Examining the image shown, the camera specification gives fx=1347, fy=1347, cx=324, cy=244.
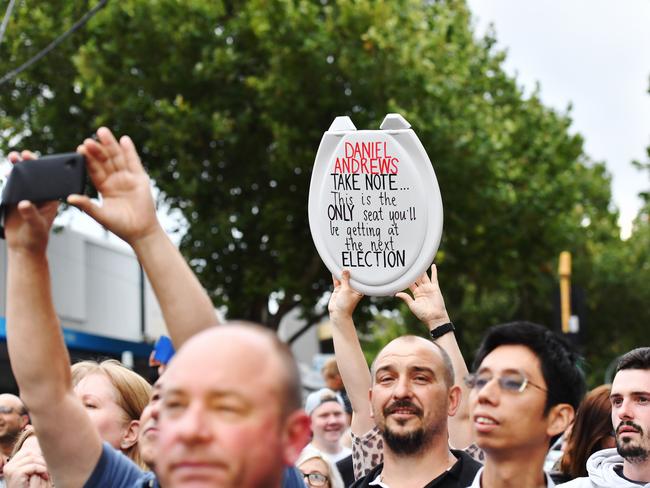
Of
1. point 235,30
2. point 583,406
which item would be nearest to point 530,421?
point 583,406

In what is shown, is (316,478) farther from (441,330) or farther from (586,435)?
(586,435)

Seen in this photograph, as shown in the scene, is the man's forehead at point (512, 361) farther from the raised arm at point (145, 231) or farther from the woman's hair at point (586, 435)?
the woman's hair at point (586, 435)

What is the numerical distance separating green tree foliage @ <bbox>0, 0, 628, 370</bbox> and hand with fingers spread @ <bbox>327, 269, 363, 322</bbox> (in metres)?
14.7

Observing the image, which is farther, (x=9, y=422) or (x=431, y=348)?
(x=9, y=422)

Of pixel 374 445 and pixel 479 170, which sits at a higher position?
pixel 479 170

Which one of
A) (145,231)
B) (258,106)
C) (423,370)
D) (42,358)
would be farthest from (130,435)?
(258,106)

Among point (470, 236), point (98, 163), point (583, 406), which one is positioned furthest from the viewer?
point (470, 236)

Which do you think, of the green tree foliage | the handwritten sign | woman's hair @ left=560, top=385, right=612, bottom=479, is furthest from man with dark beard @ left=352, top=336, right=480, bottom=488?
the green tree foliage

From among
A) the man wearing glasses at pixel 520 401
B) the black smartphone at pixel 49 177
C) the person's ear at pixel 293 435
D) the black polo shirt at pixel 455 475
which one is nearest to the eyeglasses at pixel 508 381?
the man wearing glasses at pixel 520 401

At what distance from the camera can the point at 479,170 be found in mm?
21016

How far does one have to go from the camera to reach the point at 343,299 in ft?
16.2

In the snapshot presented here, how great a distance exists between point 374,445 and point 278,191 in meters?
16.1

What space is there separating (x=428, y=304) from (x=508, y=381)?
1555 mm

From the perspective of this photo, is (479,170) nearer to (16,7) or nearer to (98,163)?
(16,7)
